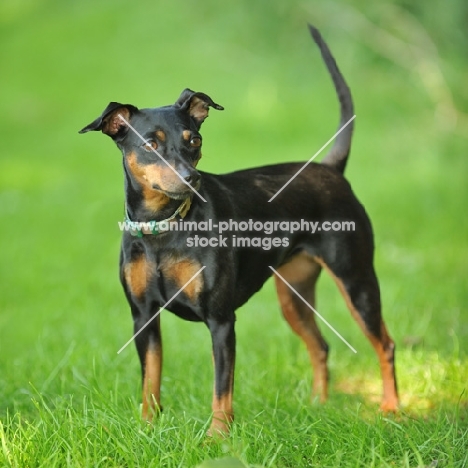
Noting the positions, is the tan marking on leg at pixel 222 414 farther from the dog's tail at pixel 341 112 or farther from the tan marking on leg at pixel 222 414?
the dog's tail at pixel 341 112

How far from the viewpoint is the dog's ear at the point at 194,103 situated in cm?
411

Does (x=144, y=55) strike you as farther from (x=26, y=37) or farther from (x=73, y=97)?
(x=26, y=37)

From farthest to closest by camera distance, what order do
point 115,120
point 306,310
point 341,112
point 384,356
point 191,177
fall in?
1. point 306,310
2. point 341,112
3. point 384,356
4. point 115,120
5. point 191,177

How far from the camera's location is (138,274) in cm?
408

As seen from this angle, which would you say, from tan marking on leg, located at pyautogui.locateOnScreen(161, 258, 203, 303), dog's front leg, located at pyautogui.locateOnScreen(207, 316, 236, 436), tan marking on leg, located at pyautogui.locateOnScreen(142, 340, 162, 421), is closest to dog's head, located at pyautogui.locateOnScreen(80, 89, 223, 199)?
tan marking on leg, located at pyautogui.locateOnScreen(161, 258, 203, 303)

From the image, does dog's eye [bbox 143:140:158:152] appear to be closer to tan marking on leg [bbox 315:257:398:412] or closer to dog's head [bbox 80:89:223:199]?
dog's head [bbox 80:89:223:199]

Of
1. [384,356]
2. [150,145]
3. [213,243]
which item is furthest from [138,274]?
[384,356]

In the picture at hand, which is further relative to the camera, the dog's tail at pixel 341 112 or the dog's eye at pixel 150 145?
the dog's tail at pixel 341 112

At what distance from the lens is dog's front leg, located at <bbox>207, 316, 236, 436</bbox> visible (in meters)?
3.98

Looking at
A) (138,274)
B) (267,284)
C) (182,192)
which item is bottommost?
(267,284)

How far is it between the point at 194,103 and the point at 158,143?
390 millimetres

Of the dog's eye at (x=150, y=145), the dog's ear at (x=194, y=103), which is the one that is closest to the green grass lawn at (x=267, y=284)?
the dog's eye at (x=150, y=145)

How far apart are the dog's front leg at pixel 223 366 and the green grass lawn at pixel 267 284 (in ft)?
0.39

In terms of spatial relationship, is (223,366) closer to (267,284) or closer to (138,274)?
(138,274)
